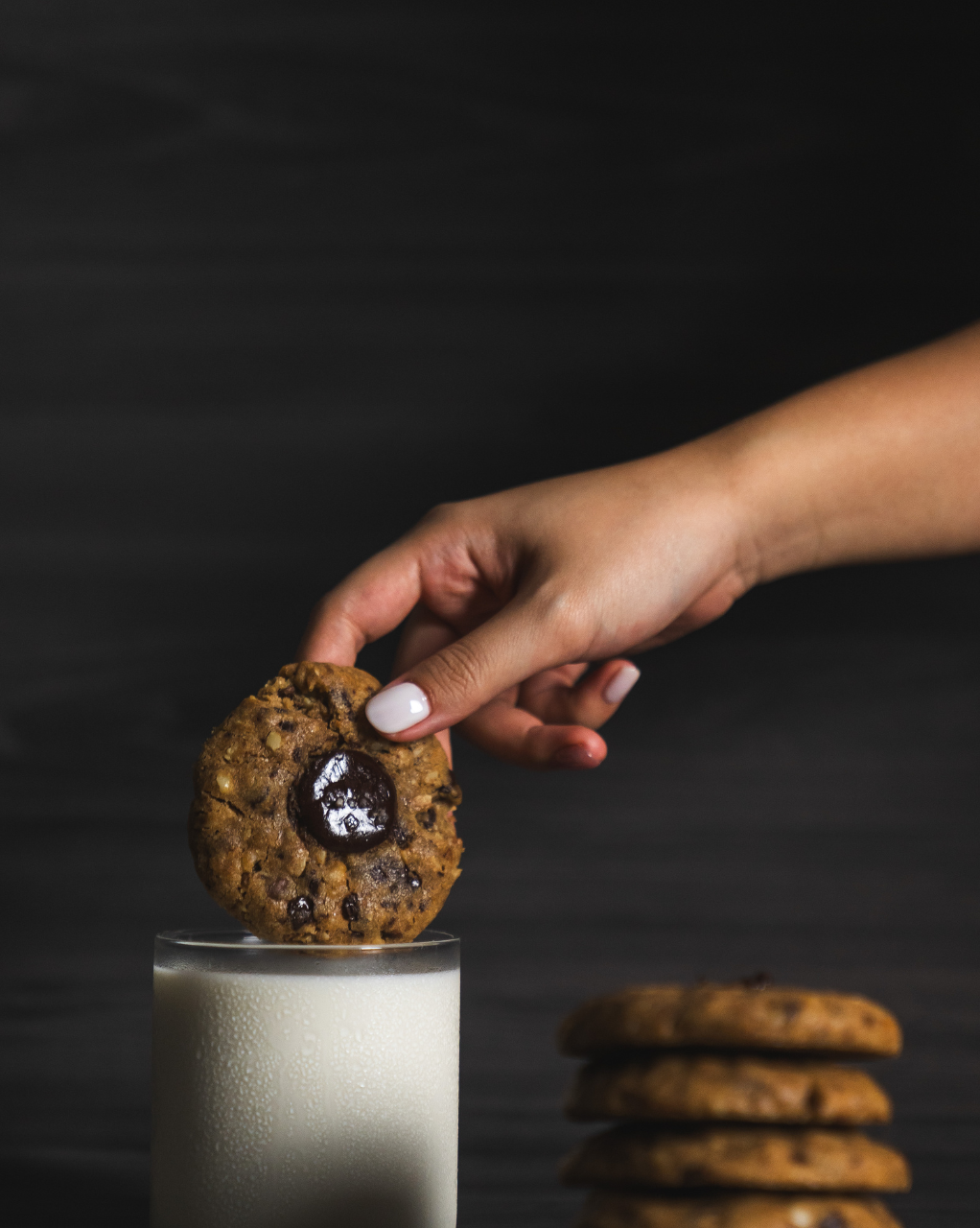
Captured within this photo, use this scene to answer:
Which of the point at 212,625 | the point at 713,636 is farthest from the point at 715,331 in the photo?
the point at 212,625

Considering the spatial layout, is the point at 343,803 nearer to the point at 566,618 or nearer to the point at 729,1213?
the point at 566,618

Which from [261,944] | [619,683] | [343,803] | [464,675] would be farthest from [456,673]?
[619,683]

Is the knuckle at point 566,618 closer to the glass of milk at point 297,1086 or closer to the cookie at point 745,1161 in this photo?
the glass of milk at point 297,1086

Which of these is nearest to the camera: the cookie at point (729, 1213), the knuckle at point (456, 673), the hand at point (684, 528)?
the cookie at point (729, 1213)

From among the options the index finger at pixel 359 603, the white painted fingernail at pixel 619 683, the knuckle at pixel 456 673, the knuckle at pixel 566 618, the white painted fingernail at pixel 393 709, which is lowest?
the white painted fingernail at pixel 393 709

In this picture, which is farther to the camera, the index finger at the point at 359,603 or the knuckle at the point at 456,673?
the index finger at the point at 359,603

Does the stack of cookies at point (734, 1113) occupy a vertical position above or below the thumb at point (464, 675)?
below

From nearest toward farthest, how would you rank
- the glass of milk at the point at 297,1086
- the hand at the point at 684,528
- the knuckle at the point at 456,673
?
1. the glass of milk at the point at 297,1086
2. the knuckle at the point at 456,673
3. the hand at the point at 684,528

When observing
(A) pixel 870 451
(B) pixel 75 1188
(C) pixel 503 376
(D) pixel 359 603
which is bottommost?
(B) pixel 75 1188

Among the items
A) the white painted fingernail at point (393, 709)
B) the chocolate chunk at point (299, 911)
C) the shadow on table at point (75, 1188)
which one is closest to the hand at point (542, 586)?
the white painted fingernail at point (393, 709)
